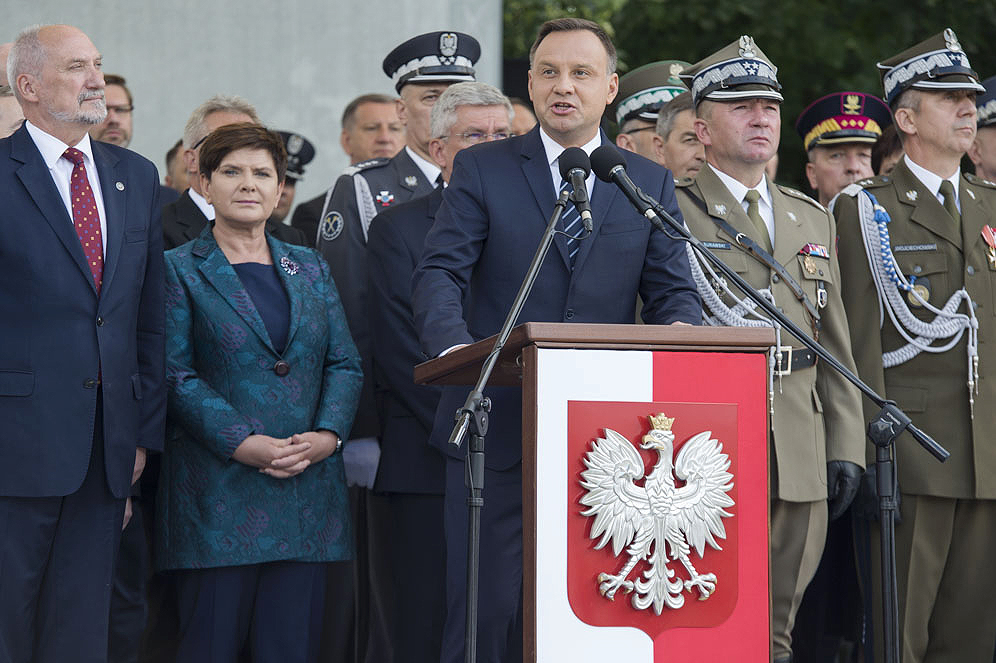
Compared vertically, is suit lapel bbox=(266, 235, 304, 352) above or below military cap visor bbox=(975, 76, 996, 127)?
below

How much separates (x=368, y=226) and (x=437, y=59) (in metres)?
0.95

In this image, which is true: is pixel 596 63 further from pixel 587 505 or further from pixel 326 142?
pixel 326 142

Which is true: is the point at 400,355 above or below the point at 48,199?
below

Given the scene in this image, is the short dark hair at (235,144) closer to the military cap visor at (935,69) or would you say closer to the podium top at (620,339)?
the podium top at (620,339)

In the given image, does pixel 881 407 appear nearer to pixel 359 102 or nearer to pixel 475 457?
pixel 475 457

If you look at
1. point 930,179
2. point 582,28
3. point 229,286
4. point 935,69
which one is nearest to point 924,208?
point 930,179

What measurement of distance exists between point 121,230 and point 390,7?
13.6 ft

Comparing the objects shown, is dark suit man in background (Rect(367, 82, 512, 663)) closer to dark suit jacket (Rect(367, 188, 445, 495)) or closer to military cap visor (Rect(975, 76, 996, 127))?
dark suit jacket (Rect(367, 188, 445, 495))

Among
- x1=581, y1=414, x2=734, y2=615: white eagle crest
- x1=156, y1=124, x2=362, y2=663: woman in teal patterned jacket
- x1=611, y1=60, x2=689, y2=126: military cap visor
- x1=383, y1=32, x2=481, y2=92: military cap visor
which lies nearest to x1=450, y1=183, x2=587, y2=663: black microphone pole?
x1=581, y1=414, x2=734, y2=615: white eagle crest

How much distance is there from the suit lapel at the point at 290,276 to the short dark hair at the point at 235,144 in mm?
251

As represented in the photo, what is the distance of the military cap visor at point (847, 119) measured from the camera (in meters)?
6.41

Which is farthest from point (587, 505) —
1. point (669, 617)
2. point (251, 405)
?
point (251, 405)

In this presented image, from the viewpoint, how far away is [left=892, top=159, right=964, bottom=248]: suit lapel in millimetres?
4945

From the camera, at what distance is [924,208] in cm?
498
